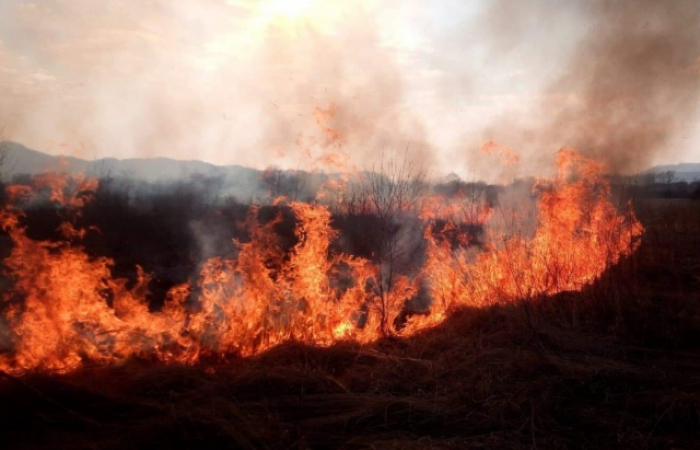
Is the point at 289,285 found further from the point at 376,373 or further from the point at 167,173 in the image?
the point at 167,173

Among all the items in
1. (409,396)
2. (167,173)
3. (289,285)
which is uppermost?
(167,173)

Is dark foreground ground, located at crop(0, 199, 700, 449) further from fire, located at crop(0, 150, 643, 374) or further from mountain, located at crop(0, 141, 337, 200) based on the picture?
A: mountain, located at crop(0, 141, 337, 200)

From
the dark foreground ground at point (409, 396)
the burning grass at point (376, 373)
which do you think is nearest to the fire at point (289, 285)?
the burning grass at point (376, 373)

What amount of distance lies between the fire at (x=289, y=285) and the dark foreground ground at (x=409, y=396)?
1.69 ft

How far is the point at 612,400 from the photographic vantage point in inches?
207

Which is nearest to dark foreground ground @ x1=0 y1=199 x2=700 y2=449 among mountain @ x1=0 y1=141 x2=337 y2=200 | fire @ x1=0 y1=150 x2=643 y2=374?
fire @ x1=0 y1=150 x2=643 y2=374

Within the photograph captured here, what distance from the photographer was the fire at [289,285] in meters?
6.17

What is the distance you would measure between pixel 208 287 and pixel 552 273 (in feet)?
21.3

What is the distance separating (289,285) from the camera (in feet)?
25.0

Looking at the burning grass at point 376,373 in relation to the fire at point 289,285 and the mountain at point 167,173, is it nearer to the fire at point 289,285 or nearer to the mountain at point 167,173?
the fire at point 289,285

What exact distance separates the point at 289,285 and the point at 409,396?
114 inches

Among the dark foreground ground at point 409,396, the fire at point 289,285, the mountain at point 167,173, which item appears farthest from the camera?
the mountain at point 167,173

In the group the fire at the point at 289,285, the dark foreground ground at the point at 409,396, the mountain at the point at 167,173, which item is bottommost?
the dark foreground ground at the point at 409,396

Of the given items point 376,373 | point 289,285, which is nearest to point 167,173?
point 289,285
